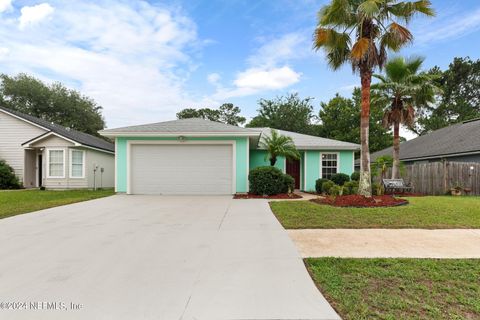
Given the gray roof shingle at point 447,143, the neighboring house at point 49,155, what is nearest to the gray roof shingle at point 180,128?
the neighboring house at point 49,155

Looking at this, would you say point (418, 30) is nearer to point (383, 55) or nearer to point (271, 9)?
point (383, 55)

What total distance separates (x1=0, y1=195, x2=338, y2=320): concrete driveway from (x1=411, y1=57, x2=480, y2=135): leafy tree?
106 feet

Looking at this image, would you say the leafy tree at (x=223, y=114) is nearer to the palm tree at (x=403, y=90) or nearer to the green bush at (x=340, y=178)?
the palm tree at (x=403, y=90)

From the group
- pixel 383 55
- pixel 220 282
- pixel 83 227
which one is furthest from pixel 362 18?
pixel 83 227

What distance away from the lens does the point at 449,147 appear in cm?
1653

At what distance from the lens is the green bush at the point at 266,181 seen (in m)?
11.4

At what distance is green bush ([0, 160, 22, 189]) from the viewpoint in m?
15.9

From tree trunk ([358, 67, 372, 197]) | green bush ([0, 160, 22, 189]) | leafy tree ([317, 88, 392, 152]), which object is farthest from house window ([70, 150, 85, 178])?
leafy tree ([317, 88, 392, 152])

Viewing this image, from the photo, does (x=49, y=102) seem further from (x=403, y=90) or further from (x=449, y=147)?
(x=449, y=147)

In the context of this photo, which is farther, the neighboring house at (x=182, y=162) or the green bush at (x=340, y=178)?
the green bush at (x=340, y=178)

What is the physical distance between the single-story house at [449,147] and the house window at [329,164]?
22.7ft

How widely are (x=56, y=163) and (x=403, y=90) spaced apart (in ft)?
64.6

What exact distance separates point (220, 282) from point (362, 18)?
30.4 feet

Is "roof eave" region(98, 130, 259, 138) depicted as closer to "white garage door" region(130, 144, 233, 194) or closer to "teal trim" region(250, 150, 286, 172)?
"white garage door" region(130, 144, 233, 194)
